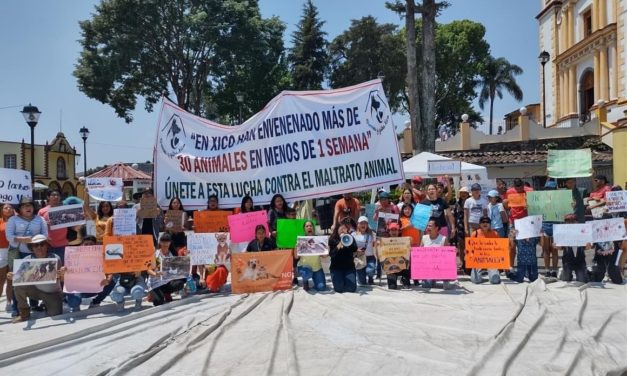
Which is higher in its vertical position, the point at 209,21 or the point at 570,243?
the point at 209,21

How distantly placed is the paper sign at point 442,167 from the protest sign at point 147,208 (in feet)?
22.4

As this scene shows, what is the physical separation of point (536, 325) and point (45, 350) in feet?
16.2

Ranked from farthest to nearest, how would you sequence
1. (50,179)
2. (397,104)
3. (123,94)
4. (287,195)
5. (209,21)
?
1. (50,179)
2. (397,104)
3. (123,94)
4. (209,21)
5. (287,195)

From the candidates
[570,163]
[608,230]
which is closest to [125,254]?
[608,230]

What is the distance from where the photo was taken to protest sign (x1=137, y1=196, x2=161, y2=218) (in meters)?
8.79

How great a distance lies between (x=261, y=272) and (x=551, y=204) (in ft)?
16.0

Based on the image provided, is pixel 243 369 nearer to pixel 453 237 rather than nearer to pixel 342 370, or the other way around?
pixel 342 370

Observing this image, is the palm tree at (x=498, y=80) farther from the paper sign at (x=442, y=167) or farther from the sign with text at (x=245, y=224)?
the sign with text at (x=245, y=224)

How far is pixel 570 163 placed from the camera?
9680 millimetres

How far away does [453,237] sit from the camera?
31.0 ft

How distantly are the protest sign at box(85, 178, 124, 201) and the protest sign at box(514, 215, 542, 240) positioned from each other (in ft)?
21.0

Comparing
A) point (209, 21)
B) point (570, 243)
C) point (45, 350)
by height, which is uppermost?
point (209, 21)

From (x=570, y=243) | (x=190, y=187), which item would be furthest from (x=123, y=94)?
(x=570, y=243)

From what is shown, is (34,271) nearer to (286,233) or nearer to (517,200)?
(286,233)
